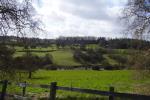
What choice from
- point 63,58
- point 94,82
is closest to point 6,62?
point 94,82

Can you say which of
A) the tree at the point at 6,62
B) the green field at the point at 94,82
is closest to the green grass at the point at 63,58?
the green field at the point at 94,82

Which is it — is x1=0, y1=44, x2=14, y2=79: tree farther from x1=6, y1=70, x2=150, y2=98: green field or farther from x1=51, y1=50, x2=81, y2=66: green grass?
x1=51, y1=50, x2=81, y2=66: green grass

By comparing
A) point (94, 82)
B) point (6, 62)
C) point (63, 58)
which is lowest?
point (63, 58)

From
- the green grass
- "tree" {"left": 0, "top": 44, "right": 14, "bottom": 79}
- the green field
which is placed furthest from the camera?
the green grass

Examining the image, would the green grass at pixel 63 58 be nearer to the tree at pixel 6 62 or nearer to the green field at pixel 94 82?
the green field at pixel 94 82

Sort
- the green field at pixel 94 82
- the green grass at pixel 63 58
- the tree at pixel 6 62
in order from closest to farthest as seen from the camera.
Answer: the tree at pixel 6 62 < the green field at pixel 94 82 < the green grass at pixel 63 58

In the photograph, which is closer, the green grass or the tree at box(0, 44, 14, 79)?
the tree at box(0, 44, 14, 79)

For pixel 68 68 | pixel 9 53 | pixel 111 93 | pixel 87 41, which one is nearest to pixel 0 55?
pixel 9 53

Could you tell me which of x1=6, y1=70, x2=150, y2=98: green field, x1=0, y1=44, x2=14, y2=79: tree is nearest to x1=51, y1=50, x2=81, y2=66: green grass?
x1=6, y1=70, x2=150, y2=98: green field

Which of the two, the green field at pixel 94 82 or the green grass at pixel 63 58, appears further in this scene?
the green grass at pixel 63 58

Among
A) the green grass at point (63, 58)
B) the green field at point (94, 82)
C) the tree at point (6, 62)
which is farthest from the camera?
the green grass at point (63, 58)

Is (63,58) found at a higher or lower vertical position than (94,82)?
lower

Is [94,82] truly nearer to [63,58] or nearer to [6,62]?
[6,62]

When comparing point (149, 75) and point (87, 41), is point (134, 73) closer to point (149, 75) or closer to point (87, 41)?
point (149, 75)
